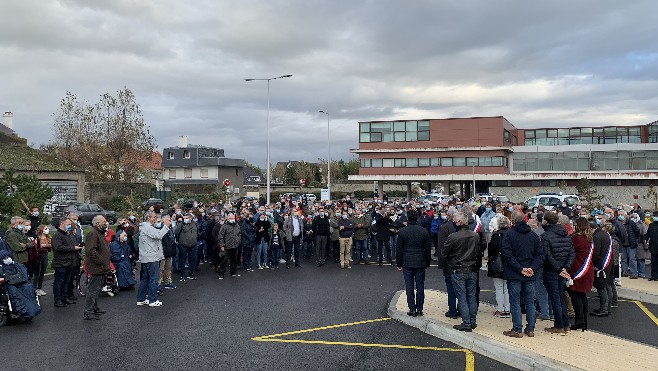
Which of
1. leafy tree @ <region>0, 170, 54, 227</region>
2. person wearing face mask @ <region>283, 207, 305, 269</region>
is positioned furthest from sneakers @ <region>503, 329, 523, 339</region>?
leafy tree @ <region>0, 170, 54, 227</region>

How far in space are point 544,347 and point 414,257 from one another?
106 inches

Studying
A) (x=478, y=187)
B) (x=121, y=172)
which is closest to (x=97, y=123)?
(x=121, y=172)

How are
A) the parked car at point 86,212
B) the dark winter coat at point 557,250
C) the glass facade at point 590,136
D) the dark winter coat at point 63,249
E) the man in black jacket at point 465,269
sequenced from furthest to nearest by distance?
the glass facade at point 590,136
the parked car at point 86,212
the dark winter coat at point 63,249
the man in black jacket at point 465,269
the dark winter coat at point 557,250

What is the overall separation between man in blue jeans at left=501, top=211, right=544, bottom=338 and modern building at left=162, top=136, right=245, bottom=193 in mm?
61973

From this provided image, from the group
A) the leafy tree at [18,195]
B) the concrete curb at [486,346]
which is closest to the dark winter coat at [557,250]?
the concrete curb at [486,346]

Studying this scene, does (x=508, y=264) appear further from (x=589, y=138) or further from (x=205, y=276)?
(x=589, y=138)

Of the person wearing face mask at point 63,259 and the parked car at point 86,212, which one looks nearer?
the person wearing face mask at point 63,259

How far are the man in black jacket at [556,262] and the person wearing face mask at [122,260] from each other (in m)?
9.57

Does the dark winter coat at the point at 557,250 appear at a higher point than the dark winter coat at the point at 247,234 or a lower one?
higher

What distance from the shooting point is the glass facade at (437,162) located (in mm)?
54781

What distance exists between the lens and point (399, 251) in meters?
9.49

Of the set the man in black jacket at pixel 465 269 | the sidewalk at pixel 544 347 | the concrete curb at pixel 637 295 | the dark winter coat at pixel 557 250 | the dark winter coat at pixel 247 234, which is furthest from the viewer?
the dark winter coat at pixel 247 234

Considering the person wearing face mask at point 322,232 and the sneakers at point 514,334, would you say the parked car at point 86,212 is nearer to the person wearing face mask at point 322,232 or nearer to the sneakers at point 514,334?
the person wearing face mask at point 322,232

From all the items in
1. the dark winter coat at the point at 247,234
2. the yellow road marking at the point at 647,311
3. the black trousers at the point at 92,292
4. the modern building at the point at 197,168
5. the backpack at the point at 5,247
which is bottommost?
the yellow road marking at the point at 647,311
